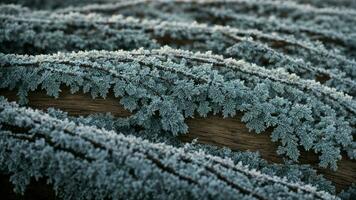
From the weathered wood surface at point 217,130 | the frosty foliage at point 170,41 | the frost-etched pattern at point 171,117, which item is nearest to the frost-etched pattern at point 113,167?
the frost-etched pattern at point 171,117

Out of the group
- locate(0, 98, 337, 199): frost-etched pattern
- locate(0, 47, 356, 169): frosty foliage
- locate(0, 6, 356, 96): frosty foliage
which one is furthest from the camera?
locate(0, 6, 356, 96): frosty foliage

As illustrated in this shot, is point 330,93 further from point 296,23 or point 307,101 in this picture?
point 296,23

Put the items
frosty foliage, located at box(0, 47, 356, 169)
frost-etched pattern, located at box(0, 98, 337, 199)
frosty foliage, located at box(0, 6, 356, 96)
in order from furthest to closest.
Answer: frosty foliage, located at box(0, 6, 356, 96)
frosty foliage, located at box(0, 47, 356, 169)
frost-etched pattern, located at box(0, 98, 337, 199)

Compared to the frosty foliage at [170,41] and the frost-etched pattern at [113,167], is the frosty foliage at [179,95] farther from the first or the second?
the frosty foliage at [170,41]

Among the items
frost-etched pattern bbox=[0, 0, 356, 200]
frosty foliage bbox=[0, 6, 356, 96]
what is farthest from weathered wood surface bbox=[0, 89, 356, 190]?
frosty foliage bbox=[0, 6, 356, 96]

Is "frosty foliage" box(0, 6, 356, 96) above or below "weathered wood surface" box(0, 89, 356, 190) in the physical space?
above

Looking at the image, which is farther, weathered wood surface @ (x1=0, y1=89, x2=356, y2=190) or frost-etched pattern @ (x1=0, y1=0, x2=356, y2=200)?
weathered wood surface @ (x1=0, y1=89, x2=356, y2=190)

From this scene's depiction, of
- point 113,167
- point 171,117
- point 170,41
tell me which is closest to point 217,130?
point 171,117

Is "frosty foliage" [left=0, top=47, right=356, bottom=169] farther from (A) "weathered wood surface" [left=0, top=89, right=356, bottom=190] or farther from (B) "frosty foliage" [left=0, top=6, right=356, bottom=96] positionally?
(B) "frosty foliage" [left=0, top=6, right=356, bottom=96]

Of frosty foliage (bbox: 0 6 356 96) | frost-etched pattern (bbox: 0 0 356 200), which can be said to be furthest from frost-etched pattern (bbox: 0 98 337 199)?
frosty foliage (bbox: 0 6 356 96)
